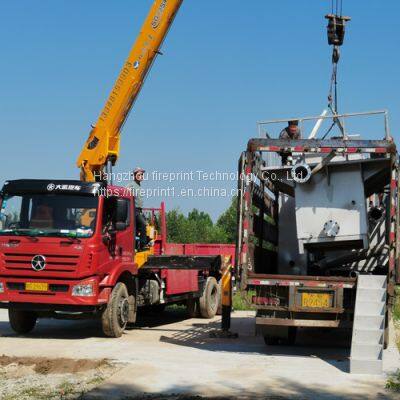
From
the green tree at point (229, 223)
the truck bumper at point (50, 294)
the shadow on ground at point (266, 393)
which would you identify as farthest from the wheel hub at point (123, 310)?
the green tree at point (229, 223)

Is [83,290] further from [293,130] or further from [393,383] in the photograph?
[393,383]

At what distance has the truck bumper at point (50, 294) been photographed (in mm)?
11680

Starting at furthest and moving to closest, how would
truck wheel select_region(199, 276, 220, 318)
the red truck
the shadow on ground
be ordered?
truck wheel select_region(199, 276, 220, 318) < the red truck < the shadow on ground

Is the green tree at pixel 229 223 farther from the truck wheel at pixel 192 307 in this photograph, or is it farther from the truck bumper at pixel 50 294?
the truck bumper at pixel 50 294

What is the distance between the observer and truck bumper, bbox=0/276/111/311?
11.7m

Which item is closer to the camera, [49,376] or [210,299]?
[49,376]

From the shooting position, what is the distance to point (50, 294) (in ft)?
38.5

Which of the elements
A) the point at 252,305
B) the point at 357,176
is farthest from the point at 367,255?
the point at 252,305

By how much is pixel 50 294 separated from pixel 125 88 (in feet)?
18.1

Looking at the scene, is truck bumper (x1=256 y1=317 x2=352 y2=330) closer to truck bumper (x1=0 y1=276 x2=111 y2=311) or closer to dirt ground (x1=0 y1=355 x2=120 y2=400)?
dirt ground (x1=0 y1=355 x2=120 y2=400)

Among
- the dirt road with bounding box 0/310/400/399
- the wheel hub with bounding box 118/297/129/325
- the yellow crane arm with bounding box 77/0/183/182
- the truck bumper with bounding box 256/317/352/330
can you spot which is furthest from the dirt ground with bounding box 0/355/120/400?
the yellow crane arm with bounding box 77/0/183/182

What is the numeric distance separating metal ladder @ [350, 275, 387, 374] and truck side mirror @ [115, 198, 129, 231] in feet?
14.2

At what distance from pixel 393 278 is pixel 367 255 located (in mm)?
2183

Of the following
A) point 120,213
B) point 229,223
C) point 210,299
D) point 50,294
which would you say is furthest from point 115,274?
point 229,223
